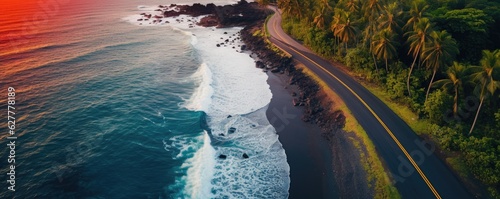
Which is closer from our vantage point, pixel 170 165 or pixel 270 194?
pixel 270 194

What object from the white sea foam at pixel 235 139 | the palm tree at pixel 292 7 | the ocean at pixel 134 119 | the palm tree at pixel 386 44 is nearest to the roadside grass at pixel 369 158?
the white sea foam at pixel 235 139

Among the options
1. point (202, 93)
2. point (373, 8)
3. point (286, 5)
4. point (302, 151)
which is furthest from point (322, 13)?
point (302, 151)

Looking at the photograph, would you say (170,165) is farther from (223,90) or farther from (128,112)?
(223,90)

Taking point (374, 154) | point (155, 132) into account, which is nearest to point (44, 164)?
point (155, 132)

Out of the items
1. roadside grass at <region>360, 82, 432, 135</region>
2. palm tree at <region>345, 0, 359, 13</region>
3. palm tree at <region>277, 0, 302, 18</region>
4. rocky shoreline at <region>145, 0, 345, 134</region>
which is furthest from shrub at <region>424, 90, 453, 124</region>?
palm tree at <region>277, 0, 302, 18</region>

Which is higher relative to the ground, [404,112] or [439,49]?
[439,49]

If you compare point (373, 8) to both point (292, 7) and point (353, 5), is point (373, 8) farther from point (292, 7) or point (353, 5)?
point (292, 7)

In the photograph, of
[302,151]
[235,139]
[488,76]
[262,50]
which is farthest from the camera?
[262,50]
